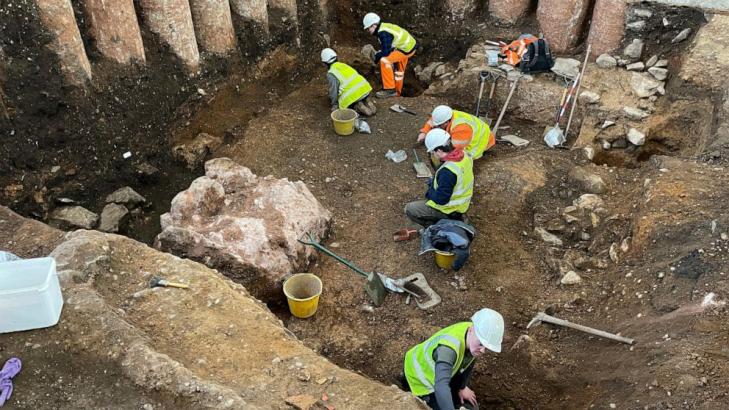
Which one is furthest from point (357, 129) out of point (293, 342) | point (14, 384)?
point (14, 384)

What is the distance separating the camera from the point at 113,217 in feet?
23.5

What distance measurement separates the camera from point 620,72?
8.70 metres

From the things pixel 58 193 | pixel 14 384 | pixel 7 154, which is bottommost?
pixel 58 193

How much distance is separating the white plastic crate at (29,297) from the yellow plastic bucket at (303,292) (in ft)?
8.08

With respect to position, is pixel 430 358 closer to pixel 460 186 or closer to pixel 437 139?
pixel 460 186

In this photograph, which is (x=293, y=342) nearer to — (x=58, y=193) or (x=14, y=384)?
(x=14, y=384)

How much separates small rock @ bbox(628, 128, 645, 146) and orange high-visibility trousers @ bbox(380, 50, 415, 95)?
3.63m

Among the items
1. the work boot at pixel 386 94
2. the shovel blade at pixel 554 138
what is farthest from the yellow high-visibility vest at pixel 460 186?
the work boot at pixel 386 94

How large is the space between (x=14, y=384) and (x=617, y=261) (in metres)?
5.38

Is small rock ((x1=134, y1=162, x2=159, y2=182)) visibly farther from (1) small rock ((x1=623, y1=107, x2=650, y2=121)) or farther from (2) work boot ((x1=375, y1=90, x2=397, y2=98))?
(1) small rock ((x1=623, y1=107, x2=650, y2=121))

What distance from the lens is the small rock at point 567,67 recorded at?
8.74 meters

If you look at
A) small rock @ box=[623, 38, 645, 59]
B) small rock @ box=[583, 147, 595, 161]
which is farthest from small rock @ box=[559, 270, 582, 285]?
small rock @ box=[623, 38, 645, 59]

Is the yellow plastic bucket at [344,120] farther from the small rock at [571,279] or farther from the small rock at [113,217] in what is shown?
the small rock at [571,279]

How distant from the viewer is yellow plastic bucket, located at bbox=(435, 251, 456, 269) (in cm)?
629
